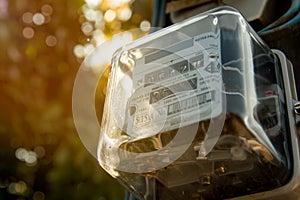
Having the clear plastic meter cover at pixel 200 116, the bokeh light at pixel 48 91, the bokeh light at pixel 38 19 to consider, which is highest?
the bokeh light at pixel 38 19

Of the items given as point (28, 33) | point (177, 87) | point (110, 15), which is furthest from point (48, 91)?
point (177, 87)

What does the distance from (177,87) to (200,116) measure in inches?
2.1

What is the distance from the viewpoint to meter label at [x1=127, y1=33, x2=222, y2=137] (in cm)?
46

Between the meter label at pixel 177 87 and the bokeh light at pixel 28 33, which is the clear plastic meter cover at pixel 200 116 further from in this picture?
the bokeh light at pixel 28 33

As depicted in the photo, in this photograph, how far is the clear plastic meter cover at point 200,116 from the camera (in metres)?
0.45

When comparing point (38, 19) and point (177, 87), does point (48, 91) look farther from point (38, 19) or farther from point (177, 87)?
point (177, 87)

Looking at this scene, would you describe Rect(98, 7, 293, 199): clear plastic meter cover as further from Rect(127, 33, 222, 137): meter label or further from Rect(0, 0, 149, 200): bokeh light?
Rect(0, 0, 149, 200): bokeh light

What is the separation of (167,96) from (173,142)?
5 centimetres

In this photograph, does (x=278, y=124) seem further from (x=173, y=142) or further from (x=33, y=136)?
(x=33, y=136)

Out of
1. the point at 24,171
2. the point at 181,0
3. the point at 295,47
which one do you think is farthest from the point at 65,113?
the point at 295,47

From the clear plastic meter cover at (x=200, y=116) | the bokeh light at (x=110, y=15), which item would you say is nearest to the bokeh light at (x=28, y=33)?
the bokeh light at (x=110, y=15)

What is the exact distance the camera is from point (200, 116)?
447mm

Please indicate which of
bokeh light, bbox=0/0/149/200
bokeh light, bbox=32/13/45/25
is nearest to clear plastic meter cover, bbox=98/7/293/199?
bokeh light, bbox=0/0/149/200

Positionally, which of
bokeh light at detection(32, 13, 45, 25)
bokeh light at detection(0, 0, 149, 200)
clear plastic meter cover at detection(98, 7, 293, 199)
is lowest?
clear plastic meter cover at detection(98, 7, 293, 199)
